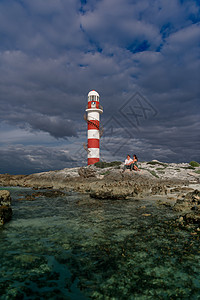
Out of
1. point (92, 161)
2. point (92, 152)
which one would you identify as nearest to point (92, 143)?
point (92, 152)

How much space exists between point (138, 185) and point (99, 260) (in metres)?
15.7

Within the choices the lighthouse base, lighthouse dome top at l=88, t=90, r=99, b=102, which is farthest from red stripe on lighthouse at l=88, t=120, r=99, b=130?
the lighthouse base

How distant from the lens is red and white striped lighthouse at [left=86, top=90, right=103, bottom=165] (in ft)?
139

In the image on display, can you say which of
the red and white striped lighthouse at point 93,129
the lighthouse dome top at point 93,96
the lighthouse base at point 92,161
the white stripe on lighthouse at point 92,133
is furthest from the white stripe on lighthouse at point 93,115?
the lighthouse base at point 92,161

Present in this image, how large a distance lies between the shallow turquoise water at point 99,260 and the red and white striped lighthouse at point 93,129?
1336 inches

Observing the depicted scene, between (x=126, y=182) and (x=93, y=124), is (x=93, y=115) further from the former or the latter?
(x=126, y=182)

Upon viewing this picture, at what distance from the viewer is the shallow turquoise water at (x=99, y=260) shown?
153 inches

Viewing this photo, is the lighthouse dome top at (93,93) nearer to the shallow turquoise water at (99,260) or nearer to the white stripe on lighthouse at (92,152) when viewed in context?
the white stripe on lighthouse at (92,152)

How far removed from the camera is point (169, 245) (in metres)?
6.00

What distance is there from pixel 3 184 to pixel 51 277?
32577mm

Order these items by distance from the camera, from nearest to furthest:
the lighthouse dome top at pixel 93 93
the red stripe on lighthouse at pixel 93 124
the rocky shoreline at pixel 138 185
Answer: the rocky shoreline at pixel 138 185
the red stripe on lighthouse at pixel 93 124
the lighthouse dome top at pixel 93 93

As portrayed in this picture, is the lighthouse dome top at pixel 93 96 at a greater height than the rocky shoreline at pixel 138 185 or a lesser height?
greater

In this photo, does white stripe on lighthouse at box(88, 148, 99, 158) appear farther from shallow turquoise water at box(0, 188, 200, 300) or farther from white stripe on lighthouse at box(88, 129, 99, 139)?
shallow turquoise water at box(0, 188, 200, 300)

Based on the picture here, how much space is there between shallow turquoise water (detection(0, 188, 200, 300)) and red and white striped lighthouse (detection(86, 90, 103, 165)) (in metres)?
33.9
